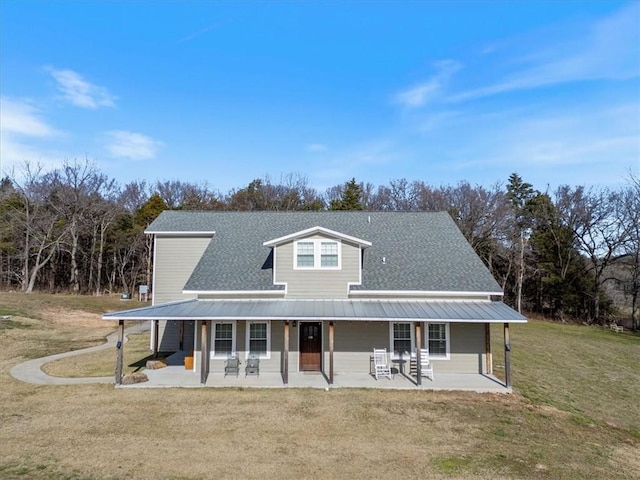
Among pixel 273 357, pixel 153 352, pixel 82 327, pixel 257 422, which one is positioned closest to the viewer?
pixel 257 422

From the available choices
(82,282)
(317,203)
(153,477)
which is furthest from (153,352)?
(82,282)

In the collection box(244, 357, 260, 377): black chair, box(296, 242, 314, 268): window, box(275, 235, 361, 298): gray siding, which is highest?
box(296, 242, 314, 268): window

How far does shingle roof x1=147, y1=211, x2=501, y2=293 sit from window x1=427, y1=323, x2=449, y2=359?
4.82 ft

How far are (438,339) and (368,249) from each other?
5.04m

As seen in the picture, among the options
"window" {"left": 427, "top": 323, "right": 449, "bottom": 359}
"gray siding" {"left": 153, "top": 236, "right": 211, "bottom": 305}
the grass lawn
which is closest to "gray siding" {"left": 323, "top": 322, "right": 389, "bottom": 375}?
"window" {"left": 427, "top": 323, "right": 449, "bottom": 359}

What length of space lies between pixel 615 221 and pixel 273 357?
39143 mm

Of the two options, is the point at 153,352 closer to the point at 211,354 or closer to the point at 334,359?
the point at 211,354

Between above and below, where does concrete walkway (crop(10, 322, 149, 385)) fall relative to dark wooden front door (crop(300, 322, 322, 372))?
below

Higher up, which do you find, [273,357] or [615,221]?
[615,221]

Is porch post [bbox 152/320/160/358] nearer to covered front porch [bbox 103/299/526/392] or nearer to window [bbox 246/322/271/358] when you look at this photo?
covered front porch [bbox 103/299/526/392]

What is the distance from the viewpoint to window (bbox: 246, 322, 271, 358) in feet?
51.0

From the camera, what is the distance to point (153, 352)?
19906mm

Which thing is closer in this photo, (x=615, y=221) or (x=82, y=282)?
(x=615, y=221)

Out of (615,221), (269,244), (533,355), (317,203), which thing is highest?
(317,203)
